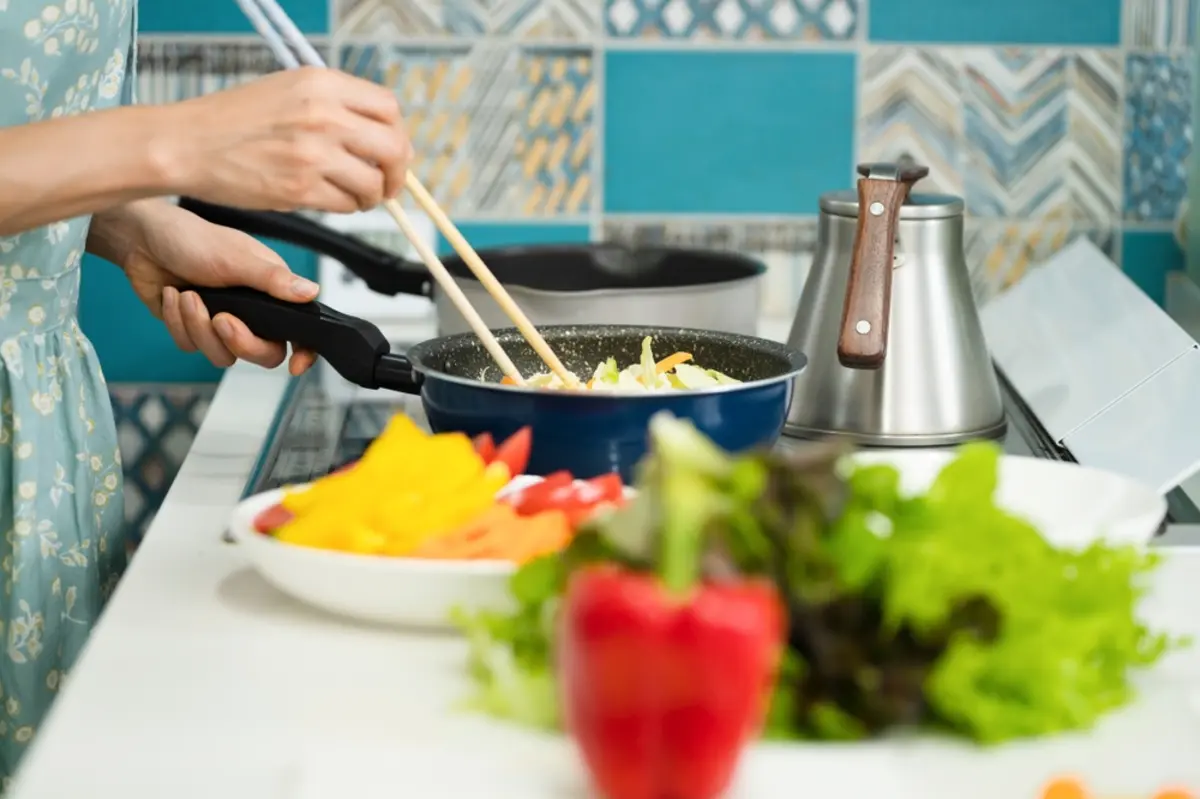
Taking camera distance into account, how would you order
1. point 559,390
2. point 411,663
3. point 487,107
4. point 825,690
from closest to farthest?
point 825,690 < point 411,663 < point 559,390 < point 487,107

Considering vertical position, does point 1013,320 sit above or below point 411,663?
below

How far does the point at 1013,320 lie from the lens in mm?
1760

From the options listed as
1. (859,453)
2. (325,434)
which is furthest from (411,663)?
(325,434)

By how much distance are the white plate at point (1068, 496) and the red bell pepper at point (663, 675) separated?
0.35m

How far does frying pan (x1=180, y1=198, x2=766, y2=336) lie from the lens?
54.4 inches

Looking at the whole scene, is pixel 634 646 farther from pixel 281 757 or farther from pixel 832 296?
pixel 832 296

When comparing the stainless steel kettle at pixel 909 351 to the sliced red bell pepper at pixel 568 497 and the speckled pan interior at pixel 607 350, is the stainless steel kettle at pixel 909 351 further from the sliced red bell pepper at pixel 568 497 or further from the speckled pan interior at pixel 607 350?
the sliced red bell pepper at pixel 568 497

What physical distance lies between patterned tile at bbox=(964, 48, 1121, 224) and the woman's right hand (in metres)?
1.06

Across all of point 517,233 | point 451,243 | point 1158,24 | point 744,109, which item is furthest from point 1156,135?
point 451,243

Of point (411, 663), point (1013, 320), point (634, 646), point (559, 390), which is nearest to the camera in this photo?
point (634, 646)

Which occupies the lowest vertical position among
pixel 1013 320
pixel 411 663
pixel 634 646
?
pixel 1013 320

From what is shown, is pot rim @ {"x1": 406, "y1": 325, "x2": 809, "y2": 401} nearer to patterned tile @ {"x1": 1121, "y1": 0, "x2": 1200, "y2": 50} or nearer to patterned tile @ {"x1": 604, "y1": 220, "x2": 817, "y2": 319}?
patterned tile @ {"x1": 604, "y1": 220, "x2": 817, "y2": 319}

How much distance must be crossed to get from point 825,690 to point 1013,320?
3.55 feet

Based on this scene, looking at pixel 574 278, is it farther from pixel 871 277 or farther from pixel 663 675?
pixel 663 675
